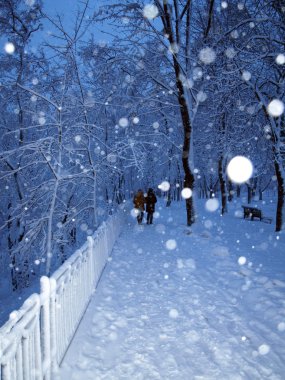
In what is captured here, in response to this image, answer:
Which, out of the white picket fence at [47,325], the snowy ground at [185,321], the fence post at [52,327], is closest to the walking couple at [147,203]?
the snowy ground at [185,321]

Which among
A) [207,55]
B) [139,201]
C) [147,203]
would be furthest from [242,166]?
[207,55]

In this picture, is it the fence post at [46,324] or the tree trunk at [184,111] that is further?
the tree trunk at [184,111]

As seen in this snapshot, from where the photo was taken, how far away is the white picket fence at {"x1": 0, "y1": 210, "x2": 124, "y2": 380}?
7.59 feet

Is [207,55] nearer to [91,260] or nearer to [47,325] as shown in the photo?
[91,260]

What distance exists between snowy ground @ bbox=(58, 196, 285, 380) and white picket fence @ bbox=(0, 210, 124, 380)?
26cm

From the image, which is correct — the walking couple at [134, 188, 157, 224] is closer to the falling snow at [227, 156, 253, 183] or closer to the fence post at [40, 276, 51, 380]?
the falling snow at [227, 156, 253, 183]

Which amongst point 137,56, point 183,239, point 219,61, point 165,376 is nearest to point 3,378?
point 165,376

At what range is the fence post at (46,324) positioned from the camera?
3.16 meters

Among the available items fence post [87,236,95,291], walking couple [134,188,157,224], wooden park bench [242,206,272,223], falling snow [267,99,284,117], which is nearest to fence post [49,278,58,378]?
fence post [87,236,95,291]

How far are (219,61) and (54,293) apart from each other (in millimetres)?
10624

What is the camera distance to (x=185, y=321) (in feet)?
15.5

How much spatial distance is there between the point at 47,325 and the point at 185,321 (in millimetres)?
2333

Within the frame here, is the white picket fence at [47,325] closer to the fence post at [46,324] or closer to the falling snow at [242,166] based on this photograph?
the fence post at [46,324]

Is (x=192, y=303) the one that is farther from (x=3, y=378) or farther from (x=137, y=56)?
(x=137, y=56)
